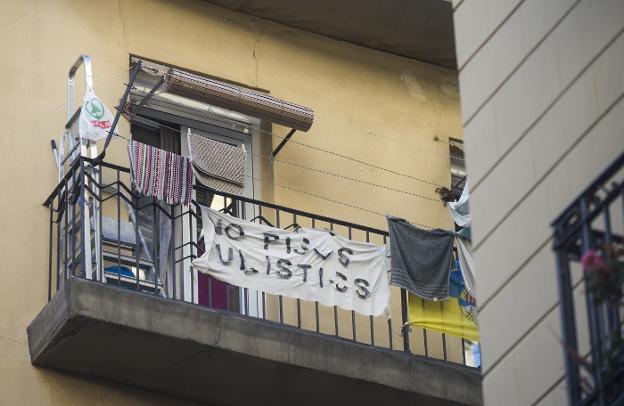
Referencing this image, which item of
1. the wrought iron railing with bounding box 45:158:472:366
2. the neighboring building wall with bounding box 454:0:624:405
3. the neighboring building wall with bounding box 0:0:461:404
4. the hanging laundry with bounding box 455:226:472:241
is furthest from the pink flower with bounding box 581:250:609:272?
the hanging laundry with bounding box 455:226:472:241

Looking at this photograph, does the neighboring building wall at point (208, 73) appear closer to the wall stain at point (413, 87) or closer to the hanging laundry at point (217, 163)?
the wall stain at point (413, 87)

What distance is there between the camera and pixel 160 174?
13656 mm

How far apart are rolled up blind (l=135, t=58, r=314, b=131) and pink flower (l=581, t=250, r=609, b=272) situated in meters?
6.31

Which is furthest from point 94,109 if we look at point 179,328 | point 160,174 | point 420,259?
point 420,259

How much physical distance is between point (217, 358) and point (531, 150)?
11.7 feet

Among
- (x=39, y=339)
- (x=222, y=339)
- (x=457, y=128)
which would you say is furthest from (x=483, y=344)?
(x=457, y=128)

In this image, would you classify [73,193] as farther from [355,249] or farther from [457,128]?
[457,128]

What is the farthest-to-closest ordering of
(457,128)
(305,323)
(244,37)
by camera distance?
(457,128) → (244,37) → (305,323)

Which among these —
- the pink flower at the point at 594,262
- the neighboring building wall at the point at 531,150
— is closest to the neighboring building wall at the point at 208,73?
the neighboring building wall at the point at 531,150

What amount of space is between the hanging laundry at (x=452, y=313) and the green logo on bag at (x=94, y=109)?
10.1 ft

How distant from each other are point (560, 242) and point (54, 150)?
576 cm

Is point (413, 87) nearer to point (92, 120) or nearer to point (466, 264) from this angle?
point (466, 264)

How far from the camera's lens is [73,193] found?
1334cm

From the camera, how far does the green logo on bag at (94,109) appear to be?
44.3 ft
